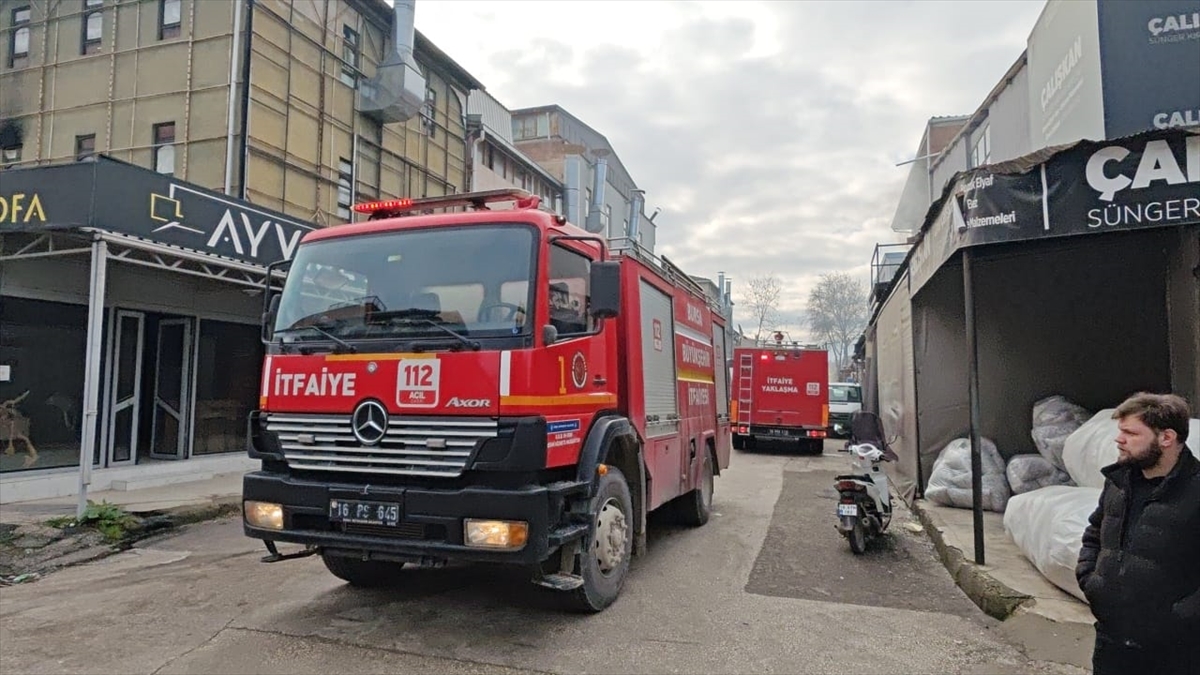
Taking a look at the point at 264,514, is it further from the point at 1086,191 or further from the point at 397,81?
the point at 397,81

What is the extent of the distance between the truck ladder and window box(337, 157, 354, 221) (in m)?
11.0

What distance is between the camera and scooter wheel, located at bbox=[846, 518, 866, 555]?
22.8 feet

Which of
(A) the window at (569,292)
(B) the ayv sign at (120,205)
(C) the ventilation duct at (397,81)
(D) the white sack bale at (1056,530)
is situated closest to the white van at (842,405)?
(C) the ventilation duct at (397,81)

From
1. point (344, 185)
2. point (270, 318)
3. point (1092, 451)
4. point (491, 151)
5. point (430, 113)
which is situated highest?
point (491, 151)

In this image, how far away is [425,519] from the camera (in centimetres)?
425

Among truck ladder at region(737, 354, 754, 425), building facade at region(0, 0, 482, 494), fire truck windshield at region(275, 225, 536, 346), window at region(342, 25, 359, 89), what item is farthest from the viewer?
window at region(342, 25, 359, 89)

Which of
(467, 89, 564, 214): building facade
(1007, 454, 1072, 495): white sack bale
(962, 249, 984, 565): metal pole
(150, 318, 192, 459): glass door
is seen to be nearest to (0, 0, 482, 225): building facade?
(150, 318, 192, 459): glass door

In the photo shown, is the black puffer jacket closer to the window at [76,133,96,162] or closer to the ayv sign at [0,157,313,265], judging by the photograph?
the ayv sign at [0,157,313,265]

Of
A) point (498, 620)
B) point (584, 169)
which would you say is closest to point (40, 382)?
point (498, 620)

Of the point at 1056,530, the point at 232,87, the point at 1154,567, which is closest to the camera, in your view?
the point at 1154,567

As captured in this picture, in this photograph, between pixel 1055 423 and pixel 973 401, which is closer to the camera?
pixel 973 401

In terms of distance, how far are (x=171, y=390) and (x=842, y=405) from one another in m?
19.0

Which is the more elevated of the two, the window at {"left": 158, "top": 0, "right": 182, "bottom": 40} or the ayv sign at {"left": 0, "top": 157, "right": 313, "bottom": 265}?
the window at {"left": 158, "top": 0, "right": 182, "bottom": 40}

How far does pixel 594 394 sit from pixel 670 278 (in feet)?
8.49
